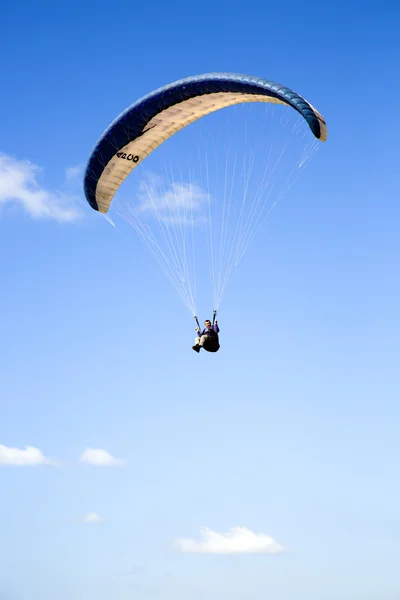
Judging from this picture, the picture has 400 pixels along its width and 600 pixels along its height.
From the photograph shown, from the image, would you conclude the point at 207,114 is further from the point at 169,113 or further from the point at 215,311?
the point at 215,311

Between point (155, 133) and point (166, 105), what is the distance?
1995 mm

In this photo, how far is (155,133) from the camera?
33312 millimetres

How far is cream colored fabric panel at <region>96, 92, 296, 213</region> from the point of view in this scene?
31.6m

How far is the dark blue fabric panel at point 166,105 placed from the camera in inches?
1111

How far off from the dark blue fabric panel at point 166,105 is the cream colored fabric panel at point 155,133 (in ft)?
0.90

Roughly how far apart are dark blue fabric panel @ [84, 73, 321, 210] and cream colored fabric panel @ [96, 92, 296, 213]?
27 cm

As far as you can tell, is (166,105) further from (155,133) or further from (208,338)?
(208,338)

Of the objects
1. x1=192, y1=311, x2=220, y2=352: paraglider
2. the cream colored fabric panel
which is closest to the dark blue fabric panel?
the cream colored fabric panel

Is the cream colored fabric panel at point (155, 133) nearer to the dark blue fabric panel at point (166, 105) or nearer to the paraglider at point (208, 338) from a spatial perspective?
the dark blue fabric panel at point (166, 105)

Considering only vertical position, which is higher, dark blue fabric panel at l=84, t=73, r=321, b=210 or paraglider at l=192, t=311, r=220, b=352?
dark blue fabric panel at l=84, t=73, r=321, b=210

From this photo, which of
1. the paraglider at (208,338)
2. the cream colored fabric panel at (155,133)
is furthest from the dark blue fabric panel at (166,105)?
the paraglider at (208,338)

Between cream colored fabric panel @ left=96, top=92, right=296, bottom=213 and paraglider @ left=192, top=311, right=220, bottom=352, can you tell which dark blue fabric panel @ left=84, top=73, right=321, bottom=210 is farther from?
paraglider @ left=192, top=311, right=220, bottom=352

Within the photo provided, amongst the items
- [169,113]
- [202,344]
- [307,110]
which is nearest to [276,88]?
[307,110]

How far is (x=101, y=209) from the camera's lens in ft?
115
